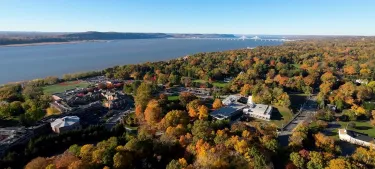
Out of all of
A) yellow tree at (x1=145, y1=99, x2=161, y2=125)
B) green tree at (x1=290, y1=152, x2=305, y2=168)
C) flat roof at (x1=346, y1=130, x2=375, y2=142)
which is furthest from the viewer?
yellow tree at (x1=145, y1=99, x2=161, y2=125)

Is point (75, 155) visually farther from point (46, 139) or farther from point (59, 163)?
point (46, 139)

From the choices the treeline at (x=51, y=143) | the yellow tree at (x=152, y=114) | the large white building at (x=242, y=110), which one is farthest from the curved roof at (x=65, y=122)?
the large white building at (x=242, y=110)

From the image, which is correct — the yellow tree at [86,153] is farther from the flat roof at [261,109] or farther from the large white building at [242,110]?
the flat roof at [261,109]

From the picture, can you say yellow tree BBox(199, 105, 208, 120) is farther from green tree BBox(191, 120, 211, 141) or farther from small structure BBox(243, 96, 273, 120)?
small structure BBox(243, 96, 273, 120)

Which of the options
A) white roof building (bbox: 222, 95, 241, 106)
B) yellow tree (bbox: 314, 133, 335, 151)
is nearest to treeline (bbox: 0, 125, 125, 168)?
white roof building (bbox: 222, 95, 241, 106)

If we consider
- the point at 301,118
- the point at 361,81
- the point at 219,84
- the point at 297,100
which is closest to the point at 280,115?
the point at 301,118

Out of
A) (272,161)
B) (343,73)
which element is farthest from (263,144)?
(343,73)

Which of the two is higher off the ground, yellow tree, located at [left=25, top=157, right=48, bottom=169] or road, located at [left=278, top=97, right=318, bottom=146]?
yellow tree, located at [left=25, top=157, right=48, bottom=169]
